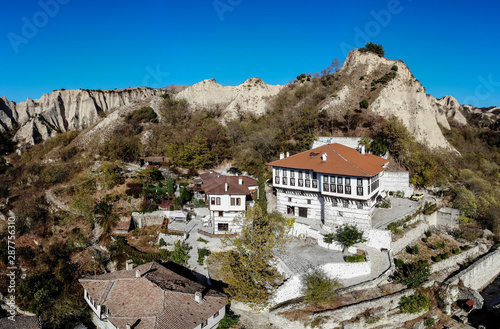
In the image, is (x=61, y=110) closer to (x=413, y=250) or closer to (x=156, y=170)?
(x=156, y=170)

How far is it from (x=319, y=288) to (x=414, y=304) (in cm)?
664

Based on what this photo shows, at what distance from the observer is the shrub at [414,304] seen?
765 inches

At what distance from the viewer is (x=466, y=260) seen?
86.6 feet

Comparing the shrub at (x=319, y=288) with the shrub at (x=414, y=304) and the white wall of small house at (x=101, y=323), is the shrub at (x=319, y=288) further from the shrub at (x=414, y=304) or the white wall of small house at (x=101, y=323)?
the white wall of small house at (x=101, y=323)

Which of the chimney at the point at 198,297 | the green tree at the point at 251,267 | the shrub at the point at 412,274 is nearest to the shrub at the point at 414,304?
the shrub at the point at 412,274

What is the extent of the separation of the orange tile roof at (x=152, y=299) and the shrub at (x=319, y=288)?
503cm

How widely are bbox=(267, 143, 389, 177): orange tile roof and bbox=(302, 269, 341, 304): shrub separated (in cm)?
844

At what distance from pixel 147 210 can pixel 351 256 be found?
2017 cm

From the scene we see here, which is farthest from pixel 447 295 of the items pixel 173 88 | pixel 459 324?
pixel 173 88

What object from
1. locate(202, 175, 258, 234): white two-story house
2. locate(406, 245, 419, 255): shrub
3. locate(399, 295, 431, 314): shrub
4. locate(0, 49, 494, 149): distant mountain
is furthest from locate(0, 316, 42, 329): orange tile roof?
locate(0, 49, 494, 149): distant mountain

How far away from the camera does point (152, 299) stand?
58.2 feet

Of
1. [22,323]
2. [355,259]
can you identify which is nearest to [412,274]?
[355,259]

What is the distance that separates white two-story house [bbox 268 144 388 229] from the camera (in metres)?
24.2

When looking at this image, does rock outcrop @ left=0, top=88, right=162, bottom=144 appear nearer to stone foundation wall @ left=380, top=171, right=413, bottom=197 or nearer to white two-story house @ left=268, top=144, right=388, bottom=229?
white two-story house @ left=268, top=144, right=388, bottom=229
